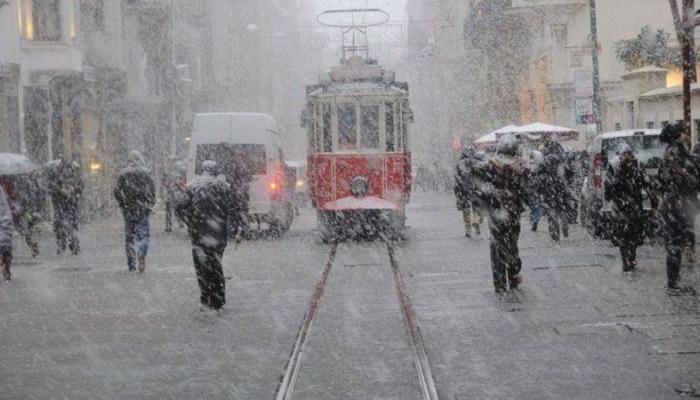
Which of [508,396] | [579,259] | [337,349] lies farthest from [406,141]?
[508,396]

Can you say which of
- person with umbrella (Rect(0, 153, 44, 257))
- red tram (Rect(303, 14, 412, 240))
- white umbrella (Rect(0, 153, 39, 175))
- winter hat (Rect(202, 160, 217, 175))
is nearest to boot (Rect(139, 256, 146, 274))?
person with umbrella (Rect(0, 153, 44, 257))

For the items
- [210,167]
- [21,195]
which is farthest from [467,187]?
[210,167]

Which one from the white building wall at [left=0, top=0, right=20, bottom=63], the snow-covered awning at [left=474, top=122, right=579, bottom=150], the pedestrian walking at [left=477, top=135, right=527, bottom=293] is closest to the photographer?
the pedestrian walking at [left=477, top=135, right=527, bottom=293]

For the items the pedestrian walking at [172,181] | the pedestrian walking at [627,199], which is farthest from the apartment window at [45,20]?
the pedestrian walking at [627,199]

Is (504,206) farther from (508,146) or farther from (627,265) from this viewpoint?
(627,265)

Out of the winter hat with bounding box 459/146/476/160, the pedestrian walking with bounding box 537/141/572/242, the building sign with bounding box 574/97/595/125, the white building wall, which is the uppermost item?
the white building wall

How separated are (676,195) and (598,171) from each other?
8.38 metres

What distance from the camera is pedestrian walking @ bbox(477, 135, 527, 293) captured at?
43.4ft

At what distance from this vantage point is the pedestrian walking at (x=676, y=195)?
12523 millimetres

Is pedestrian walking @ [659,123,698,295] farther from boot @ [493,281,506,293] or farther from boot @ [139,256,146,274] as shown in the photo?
boot @ [139,256,146,274]

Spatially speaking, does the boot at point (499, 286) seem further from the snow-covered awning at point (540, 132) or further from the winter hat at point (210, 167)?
the snow-covered awning at point (540, 132)

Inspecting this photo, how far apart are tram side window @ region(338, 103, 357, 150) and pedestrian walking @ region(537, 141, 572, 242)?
3.95 metres

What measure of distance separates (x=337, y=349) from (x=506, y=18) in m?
39.9

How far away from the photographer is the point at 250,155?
24781 mm
